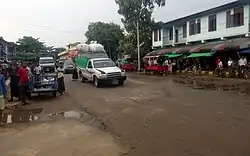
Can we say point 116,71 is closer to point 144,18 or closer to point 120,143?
point 120,143

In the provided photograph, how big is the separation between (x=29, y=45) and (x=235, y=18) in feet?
163

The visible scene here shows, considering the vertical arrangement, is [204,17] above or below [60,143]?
above

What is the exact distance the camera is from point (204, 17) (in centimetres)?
3647

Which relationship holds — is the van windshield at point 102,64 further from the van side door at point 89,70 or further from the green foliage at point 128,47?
the green foliage at point 128,47

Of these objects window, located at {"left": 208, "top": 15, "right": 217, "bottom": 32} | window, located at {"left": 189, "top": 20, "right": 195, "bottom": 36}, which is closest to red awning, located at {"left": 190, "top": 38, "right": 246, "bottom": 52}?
window, located at {"left": 208, "top": 15, "right": 217, "bottom": 32}

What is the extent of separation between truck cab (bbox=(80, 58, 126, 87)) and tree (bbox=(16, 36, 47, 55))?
49.2 m

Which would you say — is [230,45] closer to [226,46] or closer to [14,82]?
[226,46]

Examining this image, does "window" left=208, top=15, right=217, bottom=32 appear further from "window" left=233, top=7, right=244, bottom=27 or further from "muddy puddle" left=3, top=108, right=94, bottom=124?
"muddy puddle" left=3, top=108, right=94, bottom=124

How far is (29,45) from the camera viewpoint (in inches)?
2783

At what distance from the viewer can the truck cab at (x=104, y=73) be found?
68.0 feet

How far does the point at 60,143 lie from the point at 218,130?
3.86m

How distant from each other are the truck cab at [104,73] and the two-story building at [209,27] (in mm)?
13014

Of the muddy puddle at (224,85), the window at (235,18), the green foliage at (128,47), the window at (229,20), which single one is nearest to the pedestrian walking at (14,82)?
the muddy puddle at (224,85)

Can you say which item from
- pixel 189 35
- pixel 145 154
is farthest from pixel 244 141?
pixel 189 35
